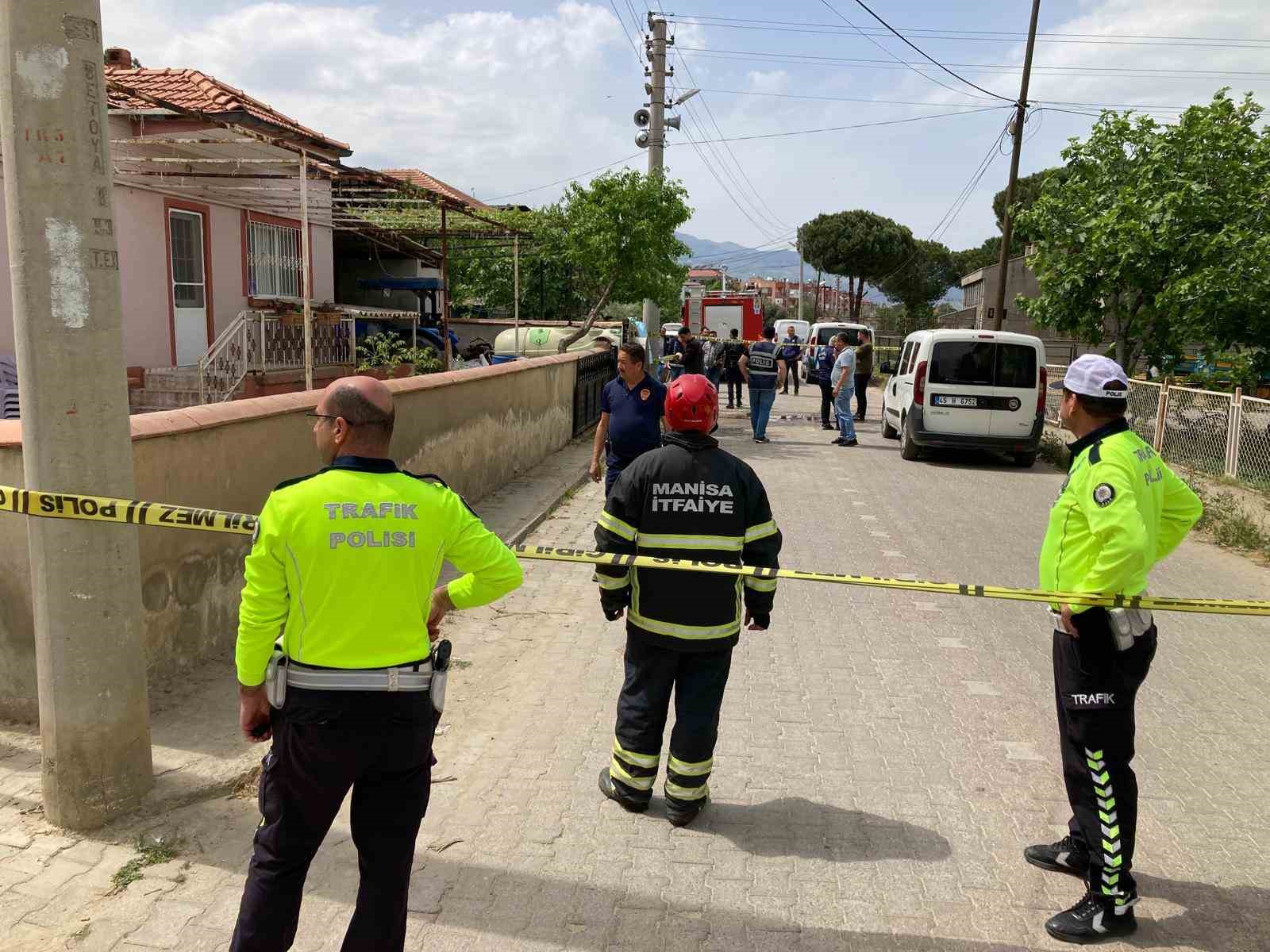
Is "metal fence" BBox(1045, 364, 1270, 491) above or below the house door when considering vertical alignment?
below

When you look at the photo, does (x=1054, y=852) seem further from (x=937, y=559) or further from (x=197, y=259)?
(x=197, y=259)

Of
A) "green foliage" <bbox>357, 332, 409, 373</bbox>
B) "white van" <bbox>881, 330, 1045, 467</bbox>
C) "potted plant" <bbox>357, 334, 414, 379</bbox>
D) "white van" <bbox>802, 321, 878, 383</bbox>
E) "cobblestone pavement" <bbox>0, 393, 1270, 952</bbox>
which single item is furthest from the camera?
"white van" <bbox>802, 321, 878, 383</bbox>

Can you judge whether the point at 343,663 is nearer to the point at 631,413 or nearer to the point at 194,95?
the point at 631,413

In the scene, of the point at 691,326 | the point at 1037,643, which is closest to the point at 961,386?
the point at 1037,643

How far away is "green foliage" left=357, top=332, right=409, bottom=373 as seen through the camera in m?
15.2

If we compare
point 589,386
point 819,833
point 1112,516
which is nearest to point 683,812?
point 819,833

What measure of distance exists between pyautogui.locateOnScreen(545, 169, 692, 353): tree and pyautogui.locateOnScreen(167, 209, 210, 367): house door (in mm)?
7122

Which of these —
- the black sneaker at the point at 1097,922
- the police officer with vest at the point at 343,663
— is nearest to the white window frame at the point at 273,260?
the police officer with vest at the point at 343,663

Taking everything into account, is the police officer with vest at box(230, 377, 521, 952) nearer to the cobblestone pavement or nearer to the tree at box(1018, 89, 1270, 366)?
the cobblestone pavement

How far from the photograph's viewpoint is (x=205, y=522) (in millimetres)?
3465

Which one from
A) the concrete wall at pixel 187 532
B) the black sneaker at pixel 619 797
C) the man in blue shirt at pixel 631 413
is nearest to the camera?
the black sneaker at pixel 619 797

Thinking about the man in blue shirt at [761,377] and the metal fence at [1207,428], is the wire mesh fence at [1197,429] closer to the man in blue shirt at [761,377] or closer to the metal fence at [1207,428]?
the metal fence at [1207,428]

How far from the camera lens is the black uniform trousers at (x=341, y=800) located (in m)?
2.68

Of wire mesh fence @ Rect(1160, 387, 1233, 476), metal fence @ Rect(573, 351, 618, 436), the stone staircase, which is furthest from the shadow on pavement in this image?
metal fence @ Rect(573, 351, 618, 436)
